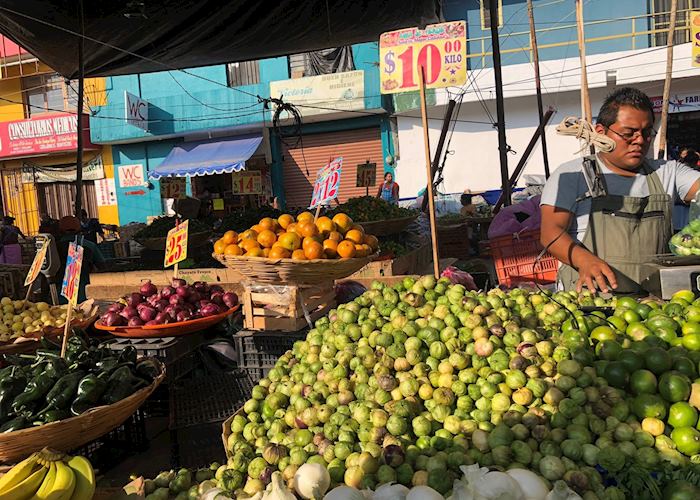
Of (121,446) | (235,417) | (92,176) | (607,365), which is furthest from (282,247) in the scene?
(92,176)

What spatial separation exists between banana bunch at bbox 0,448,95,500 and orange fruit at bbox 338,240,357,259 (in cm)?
181

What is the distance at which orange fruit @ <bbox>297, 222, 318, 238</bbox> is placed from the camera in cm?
344

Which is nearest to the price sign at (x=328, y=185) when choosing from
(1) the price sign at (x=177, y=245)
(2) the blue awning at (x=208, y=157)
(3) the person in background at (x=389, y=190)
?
(1) the price sign at (x=177, y=245)

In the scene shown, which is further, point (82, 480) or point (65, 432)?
point (65, 432)

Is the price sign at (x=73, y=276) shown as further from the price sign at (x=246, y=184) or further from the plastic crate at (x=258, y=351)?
the price sign at (x=246, y=184)

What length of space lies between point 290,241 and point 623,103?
212cm

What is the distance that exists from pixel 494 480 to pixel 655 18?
669 inches

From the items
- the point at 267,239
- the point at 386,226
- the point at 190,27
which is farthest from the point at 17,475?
the point at 190,27

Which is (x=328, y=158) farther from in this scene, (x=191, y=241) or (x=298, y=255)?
(x=298, y=255)

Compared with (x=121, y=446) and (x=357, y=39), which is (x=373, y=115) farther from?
(x=121, y=446)

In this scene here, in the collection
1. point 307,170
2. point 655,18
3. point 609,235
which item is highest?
point 655,18

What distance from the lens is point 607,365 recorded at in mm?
1951

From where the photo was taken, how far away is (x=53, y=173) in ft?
64.5

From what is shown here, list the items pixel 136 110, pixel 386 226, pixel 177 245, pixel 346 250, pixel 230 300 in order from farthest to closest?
pixel 136 110 < pixel 386 226 < pixel 230 300 < pixel 177 245 < pixel 346 250
